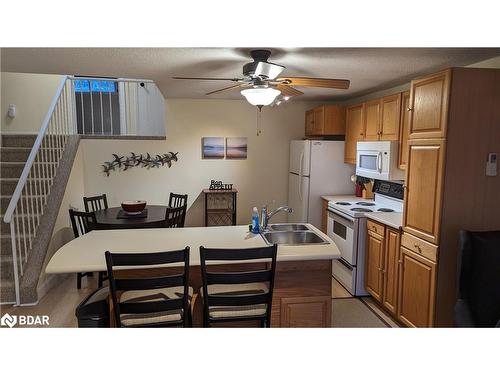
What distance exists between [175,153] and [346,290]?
3.14 meters

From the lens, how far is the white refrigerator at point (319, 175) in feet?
15.1

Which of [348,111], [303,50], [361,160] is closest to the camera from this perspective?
[303,50]

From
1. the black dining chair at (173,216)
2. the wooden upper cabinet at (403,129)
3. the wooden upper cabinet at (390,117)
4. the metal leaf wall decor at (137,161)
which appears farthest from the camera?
the metal leaf wall decor at (137,161)

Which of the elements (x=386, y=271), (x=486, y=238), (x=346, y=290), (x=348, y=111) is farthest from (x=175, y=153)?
(x=486, y=238)

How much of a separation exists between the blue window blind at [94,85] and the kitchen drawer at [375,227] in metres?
4.83

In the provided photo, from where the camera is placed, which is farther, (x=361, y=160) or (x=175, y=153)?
(x=175, y=153)

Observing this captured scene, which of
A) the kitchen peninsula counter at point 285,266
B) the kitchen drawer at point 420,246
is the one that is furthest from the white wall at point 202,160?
the kitchen drawer at point 420,246

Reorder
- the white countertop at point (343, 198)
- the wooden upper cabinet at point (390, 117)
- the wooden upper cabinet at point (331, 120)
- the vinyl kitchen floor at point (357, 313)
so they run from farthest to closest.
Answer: the wooden upper cabinet at point (331, 120) < the white countertop at point (343, 198) < the wooden upper cabinet at point (390, 117) < the vinyl kitchen floor at point (357, 313)

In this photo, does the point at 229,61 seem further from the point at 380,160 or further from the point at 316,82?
the point at 380,160

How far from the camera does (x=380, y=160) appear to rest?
3.52 meters

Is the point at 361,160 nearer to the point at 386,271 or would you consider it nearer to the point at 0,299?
the point at 386,271

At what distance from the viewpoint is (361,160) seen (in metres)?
3.97

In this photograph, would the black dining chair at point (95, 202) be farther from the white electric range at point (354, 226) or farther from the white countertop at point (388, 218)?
the white countertop at point (388, 218)

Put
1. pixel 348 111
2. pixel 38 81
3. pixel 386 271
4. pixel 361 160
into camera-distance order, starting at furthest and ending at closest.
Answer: pixel 38 81, pixel 348 111, pixel 361 160, pixel 386 271
